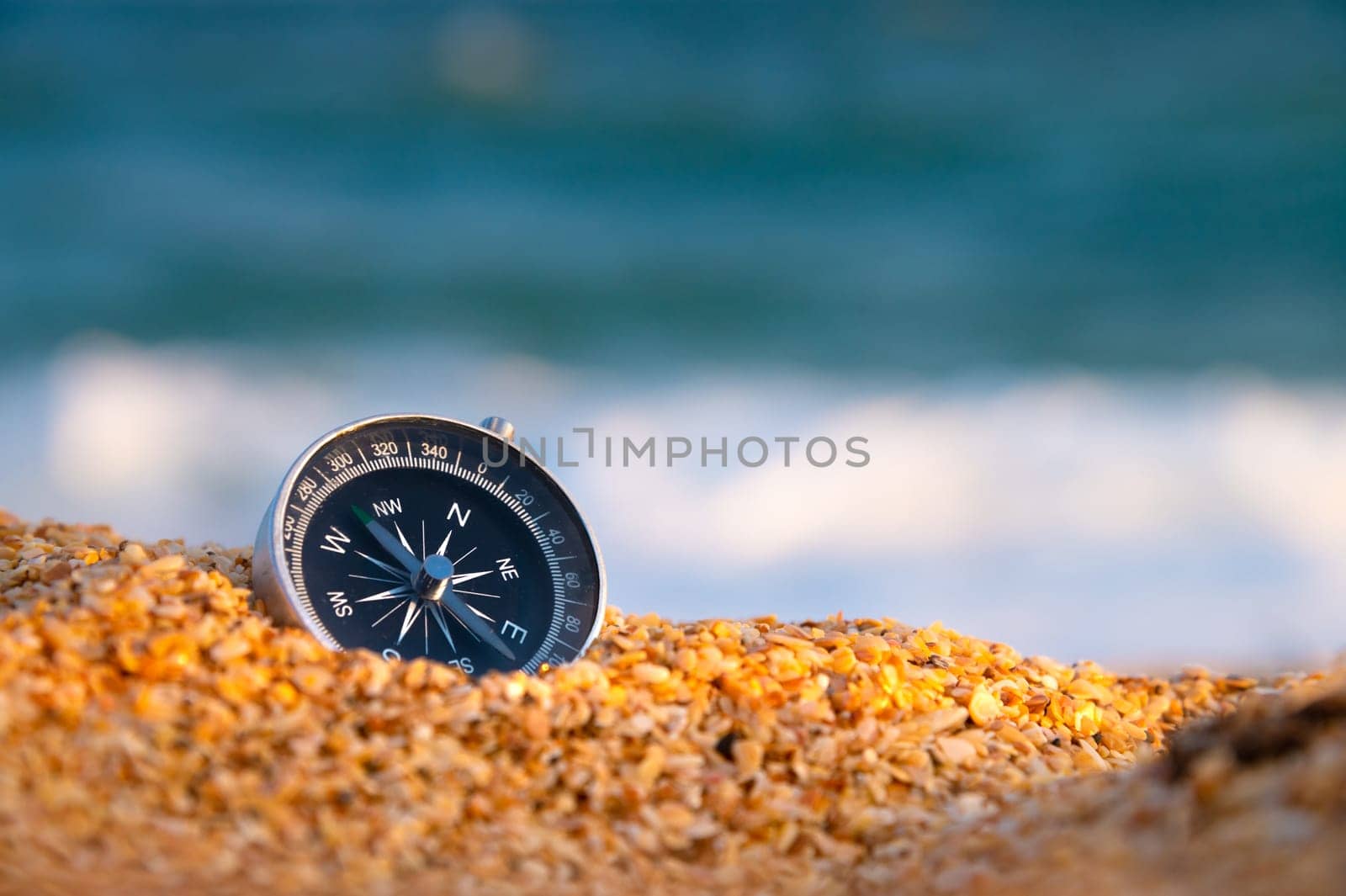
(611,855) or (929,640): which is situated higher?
(929,640)

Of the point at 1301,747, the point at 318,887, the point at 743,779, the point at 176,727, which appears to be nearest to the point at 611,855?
the point at 743,779

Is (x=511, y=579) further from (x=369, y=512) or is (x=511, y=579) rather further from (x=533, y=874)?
(x=533, y=874)

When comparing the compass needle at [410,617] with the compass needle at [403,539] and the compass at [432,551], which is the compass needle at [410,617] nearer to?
the compass at [432,551]

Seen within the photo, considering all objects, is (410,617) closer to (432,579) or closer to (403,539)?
(432,579)

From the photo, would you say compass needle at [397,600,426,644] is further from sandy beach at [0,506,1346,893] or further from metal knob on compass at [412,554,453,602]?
sandy beach at [0,506,1346,893]

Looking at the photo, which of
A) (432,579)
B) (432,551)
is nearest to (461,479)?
(432,551)

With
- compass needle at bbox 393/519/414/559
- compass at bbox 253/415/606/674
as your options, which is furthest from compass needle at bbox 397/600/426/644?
compass needle at bbox 393/519/414/559

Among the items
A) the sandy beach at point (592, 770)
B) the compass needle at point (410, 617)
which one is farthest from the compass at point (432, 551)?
the sandy beach at point (592, 770)
